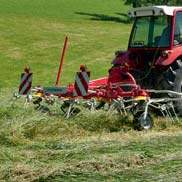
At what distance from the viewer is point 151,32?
8.85 metres

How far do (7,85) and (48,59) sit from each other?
624 cm

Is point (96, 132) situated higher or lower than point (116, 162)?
lower

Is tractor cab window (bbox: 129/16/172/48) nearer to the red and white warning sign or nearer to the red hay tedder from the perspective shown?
the red hay tedder

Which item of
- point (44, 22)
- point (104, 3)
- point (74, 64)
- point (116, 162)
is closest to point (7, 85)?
point (74, 64)

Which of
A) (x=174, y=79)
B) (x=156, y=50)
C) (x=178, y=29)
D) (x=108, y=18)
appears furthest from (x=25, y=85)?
(x=108, y=18)

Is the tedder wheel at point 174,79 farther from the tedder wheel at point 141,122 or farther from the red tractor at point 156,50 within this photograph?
the tedder wheel at point 141,122

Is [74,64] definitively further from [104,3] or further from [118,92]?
[104,3]

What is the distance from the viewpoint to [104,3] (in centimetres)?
5706

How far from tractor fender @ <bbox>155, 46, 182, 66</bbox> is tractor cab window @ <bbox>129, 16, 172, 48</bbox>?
20 cm

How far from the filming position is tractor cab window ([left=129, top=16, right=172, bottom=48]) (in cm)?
837

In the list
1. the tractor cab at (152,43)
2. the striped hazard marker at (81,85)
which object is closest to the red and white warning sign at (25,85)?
the striped hazard marker at (81,85)

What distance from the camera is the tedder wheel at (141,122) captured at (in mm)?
7411

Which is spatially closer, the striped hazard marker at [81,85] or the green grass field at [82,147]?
the green grass field at [82,147]

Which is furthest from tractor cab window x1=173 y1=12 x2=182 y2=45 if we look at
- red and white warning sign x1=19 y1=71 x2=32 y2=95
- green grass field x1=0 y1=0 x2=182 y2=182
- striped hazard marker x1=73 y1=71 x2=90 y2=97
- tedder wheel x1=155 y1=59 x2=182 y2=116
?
red and white warning sign x1=19 y1=71 x2=32 y2=95
